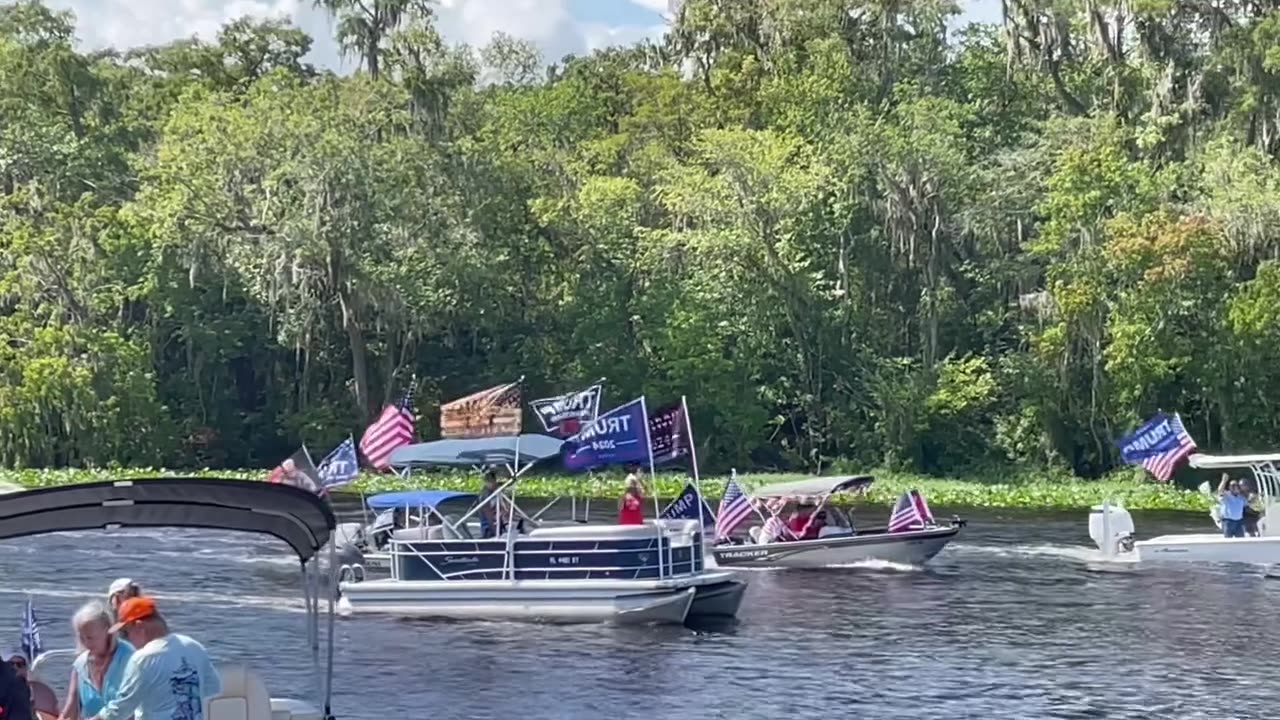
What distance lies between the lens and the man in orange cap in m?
9.05

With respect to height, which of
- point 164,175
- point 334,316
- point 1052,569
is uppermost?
point 164,175

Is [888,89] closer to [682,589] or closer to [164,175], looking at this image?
[164,175]

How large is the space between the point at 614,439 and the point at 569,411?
1291mm

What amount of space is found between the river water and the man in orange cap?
9.78m

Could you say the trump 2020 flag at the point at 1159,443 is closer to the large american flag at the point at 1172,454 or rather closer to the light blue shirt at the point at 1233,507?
the large american flag at the point at 1172,454

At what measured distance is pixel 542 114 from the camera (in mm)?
69750

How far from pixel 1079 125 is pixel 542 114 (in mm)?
21114

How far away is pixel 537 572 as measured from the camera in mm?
25281

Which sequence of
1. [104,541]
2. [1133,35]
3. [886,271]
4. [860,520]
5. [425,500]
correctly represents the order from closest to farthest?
1. [425,500]
2. [104,541]
3. [860,520]
4. [1133,35]
5. [886,271]

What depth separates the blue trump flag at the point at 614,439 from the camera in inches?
1013

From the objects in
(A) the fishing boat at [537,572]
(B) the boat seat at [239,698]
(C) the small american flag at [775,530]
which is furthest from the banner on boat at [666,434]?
(B) the boat seat at [239,698]

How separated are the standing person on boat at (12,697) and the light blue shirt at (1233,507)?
2917 centimetres

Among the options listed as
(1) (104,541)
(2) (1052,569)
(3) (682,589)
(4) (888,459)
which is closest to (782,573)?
(2) (1052,569)

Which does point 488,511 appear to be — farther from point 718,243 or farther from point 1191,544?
point 718,243
